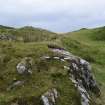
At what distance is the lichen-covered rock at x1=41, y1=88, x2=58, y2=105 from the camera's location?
21953mm

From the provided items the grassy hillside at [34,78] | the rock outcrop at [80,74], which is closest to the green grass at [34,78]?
the grassy hillside at [34,78]

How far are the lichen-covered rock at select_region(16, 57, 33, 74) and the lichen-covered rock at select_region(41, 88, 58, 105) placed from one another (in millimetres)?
2917

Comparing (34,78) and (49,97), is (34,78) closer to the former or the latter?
(34,78)

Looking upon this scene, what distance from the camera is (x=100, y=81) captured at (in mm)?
32844

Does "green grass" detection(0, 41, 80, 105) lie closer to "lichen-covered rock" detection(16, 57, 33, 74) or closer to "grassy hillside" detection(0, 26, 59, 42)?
"lichen-covered rock" detection(16, 57, 33, 74)

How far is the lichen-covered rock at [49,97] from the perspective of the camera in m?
22.0

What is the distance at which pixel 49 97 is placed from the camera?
22.2m

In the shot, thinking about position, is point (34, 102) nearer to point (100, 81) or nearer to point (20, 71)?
point (20, 71)

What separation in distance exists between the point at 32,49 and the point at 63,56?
2.59 metres

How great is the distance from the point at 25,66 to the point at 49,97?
3.89m

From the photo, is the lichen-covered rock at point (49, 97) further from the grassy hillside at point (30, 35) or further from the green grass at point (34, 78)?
the grassy hillside at point (30, 35)

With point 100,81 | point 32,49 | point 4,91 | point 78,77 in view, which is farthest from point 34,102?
point 100,81

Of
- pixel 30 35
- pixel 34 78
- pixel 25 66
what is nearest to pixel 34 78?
pixel 34 78

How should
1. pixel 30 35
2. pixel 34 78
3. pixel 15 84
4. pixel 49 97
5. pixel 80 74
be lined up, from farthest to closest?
pixel 30 35 < pixel 80 74 < pixel 34 78 < pixel 15 84 < pixel 49 97
